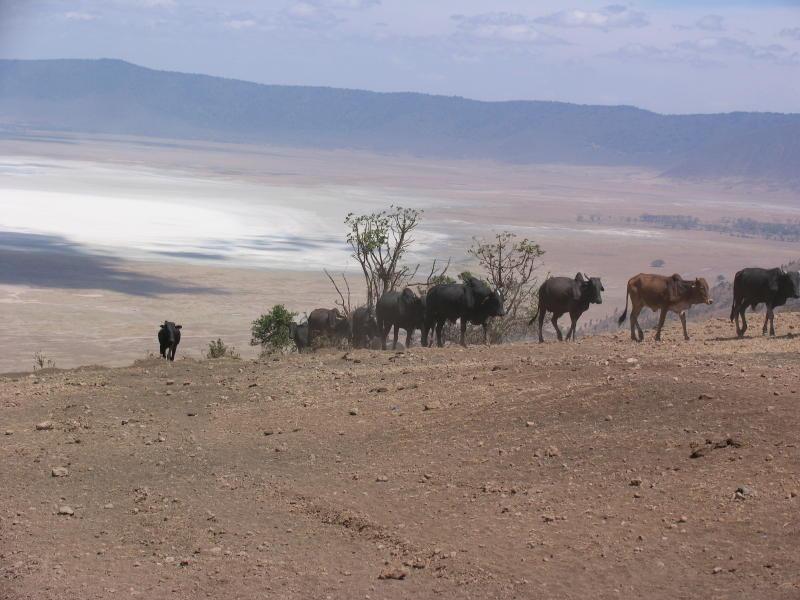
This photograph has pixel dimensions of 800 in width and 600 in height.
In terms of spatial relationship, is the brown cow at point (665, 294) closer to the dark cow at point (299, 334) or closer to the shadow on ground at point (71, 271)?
the dark cow at point (299, 334)

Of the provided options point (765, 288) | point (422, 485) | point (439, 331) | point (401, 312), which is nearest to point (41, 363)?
point (439, 331)

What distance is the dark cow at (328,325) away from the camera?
30.4m

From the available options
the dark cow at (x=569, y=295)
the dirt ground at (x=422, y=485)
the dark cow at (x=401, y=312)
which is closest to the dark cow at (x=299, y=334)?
the dark cow at (x=401, y=312)

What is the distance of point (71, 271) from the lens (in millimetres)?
75500

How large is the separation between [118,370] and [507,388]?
677cm

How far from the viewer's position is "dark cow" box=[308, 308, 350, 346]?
99.7 feet

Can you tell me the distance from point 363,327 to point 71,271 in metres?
50.3

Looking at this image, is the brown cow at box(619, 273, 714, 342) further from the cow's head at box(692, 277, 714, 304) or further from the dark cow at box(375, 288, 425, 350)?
the dark cow at box(375, 288, 425, 350)

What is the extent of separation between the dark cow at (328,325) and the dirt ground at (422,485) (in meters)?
13.7

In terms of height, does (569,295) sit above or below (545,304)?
above

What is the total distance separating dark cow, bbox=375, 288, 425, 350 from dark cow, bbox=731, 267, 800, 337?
265 inches

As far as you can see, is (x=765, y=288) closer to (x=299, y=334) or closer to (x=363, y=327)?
(x=363, y=327)

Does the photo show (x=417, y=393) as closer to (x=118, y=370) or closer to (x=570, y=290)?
(x=118, y=370)

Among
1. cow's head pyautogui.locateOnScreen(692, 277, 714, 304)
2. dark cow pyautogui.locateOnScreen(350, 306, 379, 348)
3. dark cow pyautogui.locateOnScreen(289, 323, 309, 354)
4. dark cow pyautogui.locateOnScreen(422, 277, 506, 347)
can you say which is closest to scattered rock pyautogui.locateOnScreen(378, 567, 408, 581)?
cow's head pyautogui.locateOnScreen(692, 277, 714, 304)
